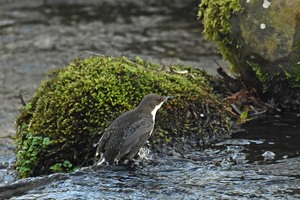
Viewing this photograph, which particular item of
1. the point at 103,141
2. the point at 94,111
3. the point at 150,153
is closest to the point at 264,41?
the point at 150,153

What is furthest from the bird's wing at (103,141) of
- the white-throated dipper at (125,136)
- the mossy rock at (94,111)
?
the mossy rock at (94,111)

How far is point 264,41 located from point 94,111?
2013 millimetres

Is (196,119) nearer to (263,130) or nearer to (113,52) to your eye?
(263,130)

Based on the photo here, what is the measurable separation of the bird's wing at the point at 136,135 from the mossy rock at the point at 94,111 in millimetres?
431

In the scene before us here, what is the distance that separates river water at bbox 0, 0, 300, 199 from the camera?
19.5 ft

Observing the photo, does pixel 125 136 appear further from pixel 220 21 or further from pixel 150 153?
pixel 220 21

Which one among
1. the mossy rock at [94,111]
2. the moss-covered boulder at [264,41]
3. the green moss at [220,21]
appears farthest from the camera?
the green moss at [220,21]

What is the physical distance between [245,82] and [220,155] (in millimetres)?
1476

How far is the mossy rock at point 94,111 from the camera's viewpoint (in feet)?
21.8

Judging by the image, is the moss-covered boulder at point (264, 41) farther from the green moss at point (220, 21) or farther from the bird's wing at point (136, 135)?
the bird's wing at point (136, 135)

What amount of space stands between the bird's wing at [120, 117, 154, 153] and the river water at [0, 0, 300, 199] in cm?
25

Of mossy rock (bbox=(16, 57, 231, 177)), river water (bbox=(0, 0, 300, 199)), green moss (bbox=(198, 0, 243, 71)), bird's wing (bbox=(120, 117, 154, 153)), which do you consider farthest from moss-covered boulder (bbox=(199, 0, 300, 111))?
bird's wing (bbox=(120, 117, 154, 153))

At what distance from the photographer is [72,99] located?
22.4 ft

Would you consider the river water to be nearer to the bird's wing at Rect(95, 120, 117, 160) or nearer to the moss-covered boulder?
the bird's wing at Rect(95, 120, 117, 160)
